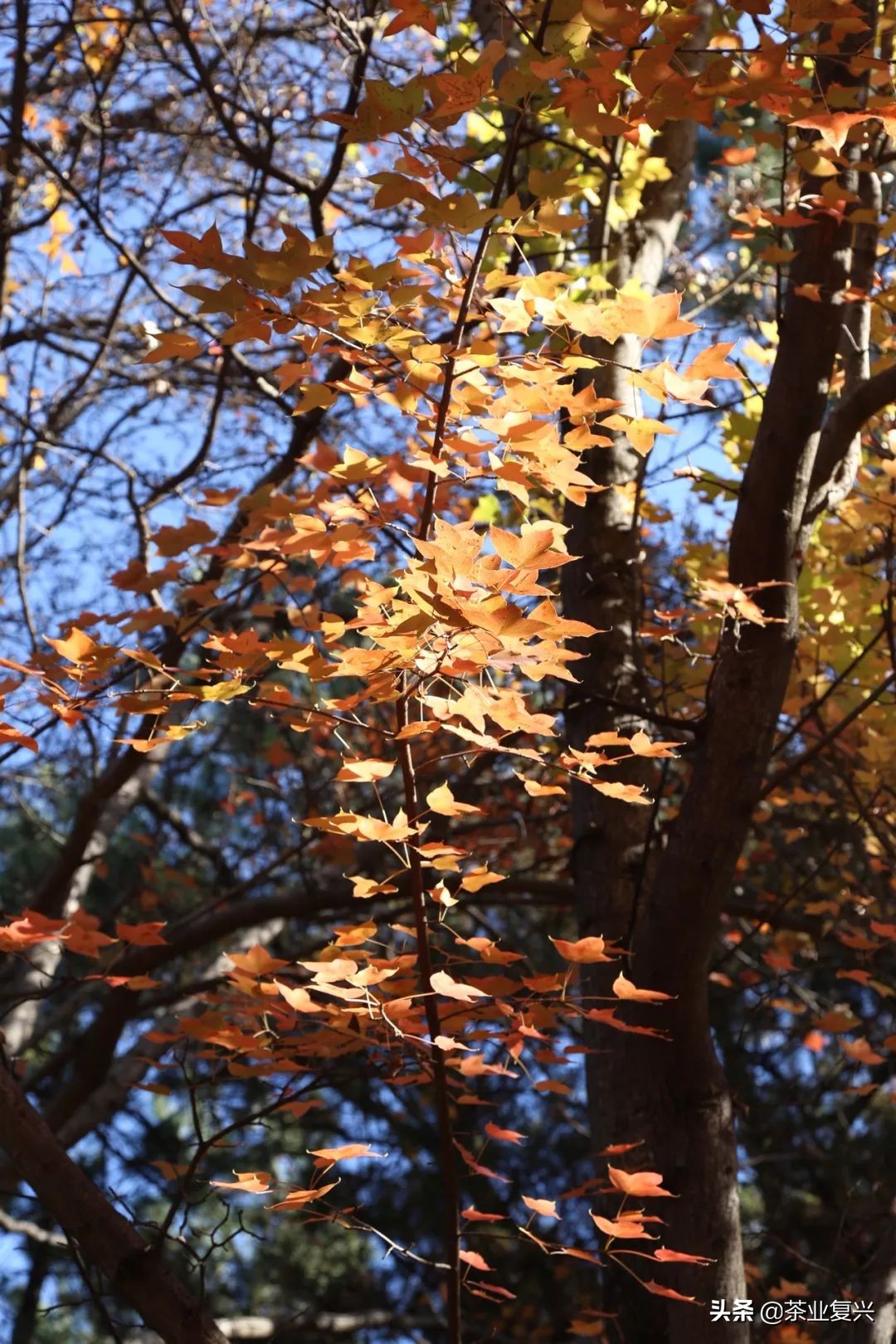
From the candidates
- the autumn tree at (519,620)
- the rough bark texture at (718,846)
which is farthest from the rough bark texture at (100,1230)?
the rough bark texture at (718,846)

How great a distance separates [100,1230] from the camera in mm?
1487

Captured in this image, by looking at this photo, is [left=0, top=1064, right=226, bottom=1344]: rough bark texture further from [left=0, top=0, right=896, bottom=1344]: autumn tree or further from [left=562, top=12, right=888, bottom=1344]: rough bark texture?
[left=562, top=12, right=888, bottom=1344]: rough bark texture

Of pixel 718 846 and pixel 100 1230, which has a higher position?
pixel 718 846

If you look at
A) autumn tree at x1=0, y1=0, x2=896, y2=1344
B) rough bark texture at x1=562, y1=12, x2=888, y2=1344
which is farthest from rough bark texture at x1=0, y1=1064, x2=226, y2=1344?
rough bark texture at x1=562, y1=12, x2=888, y2=1344

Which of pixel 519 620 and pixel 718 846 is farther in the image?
pixel 718 846

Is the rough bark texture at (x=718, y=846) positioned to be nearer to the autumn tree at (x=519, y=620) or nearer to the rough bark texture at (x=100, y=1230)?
the autumn tree at (x=519, y=620)

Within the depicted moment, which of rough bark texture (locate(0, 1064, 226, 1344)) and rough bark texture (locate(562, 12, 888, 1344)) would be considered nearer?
rough bark texture (locate(0, 1064, 226, 1344))

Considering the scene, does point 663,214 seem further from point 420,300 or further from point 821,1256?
point 821,1256

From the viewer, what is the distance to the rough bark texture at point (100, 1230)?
145 cm

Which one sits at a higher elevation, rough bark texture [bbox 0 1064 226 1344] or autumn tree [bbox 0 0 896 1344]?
autumn tree [bbox 0 0 896 1344]

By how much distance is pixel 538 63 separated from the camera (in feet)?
4.05

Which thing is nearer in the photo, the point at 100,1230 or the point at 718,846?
the point at 100,1230

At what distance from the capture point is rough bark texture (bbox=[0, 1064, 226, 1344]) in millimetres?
1448

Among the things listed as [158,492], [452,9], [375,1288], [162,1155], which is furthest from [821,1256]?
[452,9]
